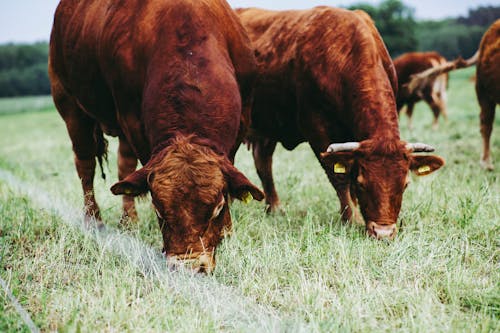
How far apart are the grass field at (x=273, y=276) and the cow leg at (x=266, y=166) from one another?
27.0 inches

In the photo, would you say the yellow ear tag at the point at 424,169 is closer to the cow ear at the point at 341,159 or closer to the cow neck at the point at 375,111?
the cow neck at the point at 375,111

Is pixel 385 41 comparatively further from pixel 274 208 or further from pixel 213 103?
pixel 213 103

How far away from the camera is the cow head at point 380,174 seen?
404 cm

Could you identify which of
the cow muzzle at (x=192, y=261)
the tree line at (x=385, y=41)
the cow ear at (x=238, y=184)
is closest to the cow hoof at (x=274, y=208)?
the cow ear at (x=238, y=184)

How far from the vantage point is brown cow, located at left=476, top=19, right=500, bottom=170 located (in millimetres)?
7227

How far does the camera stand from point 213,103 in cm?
358

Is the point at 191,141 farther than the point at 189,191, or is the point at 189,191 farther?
the point at 191,141

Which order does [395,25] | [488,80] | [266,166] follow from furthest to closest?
[395,25], [488,80], [266,166]

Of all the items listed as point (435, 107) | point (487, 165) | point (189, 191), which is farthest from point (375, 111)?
point (435, 107)

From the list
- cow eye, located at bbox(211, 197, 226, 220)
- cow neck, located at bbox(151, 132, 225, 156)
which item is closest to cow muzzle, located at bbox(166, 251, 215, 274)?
cow eye, located at bbox(211, 197, 226, 220)

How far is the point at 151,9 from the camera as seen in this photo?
4094mm

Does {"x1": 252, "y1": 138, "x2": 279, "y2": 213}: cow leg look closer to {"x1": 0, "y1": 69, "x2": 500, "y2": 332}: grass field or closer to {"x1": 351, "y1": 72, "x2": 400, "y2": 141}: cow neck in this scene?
{"x1": 0, "y1": 69, "x2": 500, "y2": 332}: grass field

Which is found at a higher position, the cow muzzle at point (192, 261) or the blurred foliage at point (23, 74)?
the cow muzzle at point (192, 261)

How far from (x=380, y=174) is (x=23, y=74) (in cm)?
5706
